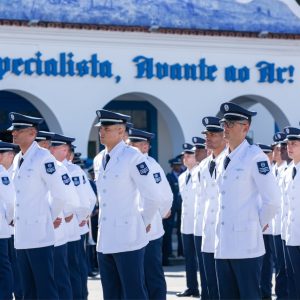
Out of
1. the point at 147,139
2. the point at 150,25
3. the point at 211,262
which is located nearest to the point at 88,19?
the point at 150,25

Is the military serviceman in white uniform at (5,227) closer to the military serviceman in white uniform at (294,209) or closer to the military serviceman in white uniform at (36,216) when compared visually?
the military serviceman in white uniform at (36,216)

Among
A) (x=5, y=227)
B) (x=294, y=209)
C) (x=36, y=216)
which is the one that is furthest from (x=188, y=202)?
(x=36, y=216)

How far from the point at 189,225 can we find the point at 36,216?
4808 millimetres

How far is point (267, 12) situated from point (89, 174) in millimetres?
6680

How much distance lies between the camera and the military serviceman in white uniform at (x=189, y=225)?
1411cm

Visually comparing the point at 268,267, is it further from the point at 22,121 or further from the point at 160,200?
the point at 22,121

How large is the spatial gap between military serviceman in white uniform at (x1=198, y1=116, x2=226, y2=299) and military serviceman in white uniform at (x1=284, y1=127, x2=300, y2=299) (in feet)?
2.71

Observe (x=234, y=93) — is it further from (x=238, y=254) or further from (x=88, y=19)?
(x=238, y=254)

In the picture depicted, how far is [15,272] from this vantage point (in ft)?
42.7

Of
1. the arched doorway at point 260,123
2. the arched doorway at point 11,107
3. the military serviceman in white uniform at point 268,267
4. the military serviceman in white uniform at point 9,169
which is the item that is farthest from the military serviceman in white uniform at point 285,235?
the arched doorway at point 260,123

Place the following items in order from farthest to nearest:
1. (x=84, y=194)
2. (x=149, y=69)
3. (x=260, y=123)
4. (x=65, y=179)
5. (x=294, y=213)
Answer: (x=260, y=123) < (x=149, y=69) < (x=84, y=194) < (x=294, y=213) < (x=65, y=179)

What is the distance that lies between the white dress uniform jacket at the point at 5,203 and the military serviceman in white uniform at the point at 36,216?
1.56 m

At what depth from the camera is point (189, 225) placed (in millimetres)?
14398

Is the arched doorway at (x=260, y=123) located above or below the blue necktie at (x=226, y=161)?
below
